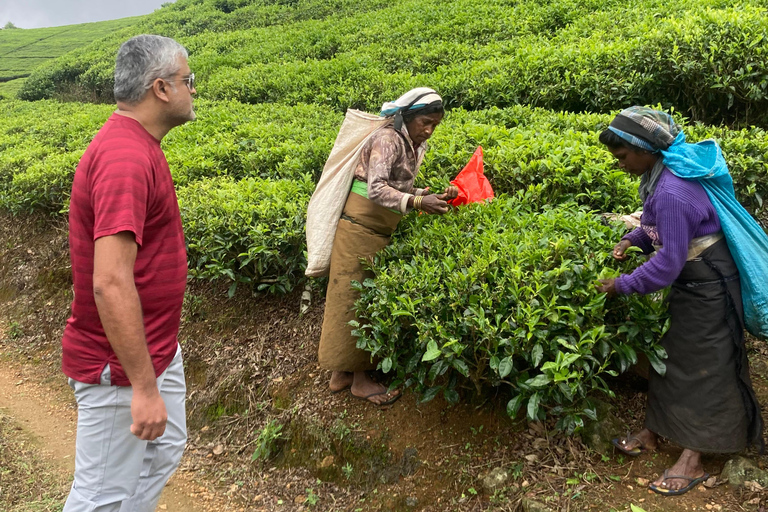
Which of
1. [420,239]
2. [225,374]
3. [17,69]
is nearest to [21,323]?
[225,374]

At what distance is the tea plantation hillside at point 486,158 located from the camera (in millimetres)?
2752

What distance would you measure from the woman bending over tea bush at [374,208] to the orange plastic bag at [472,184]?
0.62 ft

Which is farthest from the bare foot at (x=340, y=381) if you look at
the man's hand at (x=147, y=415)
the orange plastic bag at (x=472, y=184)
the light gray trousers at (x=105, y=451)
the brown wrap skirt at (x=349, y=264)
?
the man's hand at (x=147, y=415)

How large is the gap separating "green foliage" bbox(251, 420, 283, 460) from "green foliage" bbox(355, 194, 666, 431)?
3.13ft

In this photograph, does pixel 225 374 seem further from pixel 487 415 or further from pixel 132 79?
pixel 132 79

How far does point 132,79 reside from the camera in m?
2.12

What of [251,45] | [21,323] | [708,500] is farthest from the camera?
[251,45]

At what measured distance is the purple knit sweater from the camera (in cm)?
245

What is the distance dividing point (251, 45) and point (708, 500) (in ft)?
37.8

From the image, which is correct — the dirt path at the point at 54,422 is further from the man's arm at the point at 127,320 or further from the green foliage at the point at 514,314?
the man's arm at the point at 127,320

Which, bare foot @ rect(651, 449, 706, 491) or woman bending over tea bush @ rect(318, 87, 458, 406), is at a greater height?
woman bending over tea bush @ rect(318, 87, 458, 406)

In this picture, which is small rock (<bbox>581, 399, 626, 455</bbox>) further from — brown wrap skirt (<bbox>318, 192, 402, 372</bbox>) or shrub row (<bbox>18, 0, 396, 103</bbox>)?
shrub row (<bbox>18, 0, 396, 103</bbox>)

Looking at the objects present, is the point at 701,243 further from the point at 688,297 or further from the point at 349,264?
the point at 349,264

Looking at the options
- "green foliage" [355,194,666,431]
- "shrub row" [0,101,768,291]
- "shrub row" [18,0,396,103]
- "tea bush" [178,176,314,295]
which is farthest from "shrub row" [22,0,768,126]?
"tea bush" [178,176,314,295]
